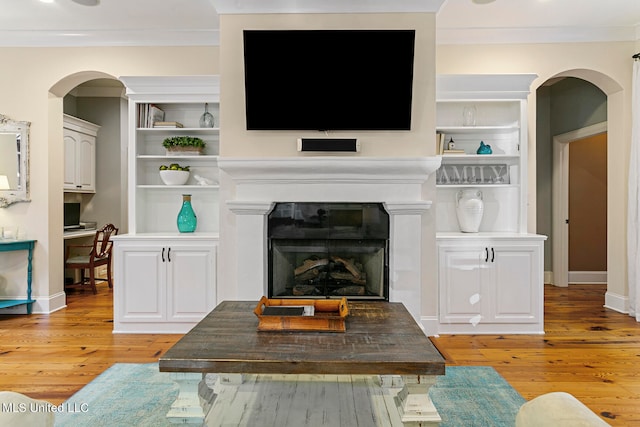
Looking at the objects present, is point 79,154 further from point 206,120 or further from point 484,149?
point 484,149

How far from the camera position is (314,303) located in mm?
2221

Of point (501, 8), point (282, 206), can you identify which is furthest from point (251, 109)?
point (501, 8)

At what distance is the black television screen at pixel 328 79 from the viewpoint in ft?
11.1

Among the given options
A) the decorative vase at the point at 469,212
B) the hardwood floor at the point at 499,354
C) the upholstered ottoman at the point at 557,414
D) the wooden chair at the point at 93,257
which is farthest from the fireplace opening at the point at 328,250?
the wooden chair at the point at 93,257

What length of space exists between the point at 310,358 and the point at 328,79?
2.39 metres

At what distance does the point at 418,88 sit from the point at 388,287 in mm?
1633

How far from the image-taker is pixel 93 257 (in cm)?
552

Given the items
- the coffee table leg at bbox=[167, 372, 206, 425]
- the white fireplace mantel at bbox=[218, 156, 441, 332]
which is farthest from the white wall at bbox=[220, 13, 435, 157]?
the coffee table leg at bbox=[167, 372, 206, 425]

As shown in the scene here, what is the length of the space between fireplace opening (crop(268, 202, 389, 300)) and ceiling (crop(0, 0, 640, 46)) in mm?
1612

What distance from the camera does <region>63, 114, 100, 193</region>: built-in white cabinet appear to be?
19.0 feet

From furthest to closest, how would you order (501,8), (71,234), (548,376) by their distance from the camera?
(71,234) < (501,8) < (548,376)

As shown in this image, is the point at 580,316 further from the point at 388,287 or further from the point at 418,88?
the point at 418,88

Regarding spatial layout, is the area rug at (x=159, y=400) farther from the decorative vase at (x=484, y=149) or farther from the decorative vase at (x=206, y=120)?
the decorative vase at (x=206, y=120)

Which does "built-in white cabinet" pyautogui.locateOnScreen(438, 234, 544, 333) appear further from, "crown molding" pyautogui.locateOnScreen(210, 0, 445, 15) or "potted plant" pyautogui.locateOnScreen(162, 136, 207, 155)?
"potted plant" pyautogui.locateOnScreen(162, 136, 207, 155)
